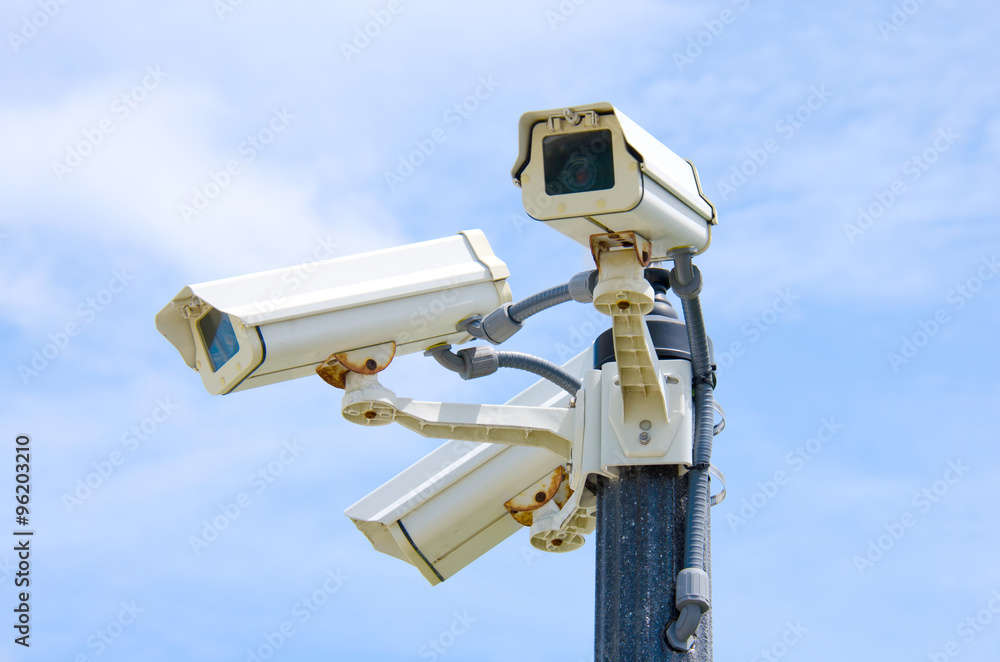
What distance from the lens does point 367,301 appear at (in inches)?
256

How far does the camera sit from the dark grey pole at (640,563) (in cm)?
580

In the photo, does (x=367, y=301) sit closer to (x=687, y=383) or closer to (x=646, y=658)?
(x=687, y=383)

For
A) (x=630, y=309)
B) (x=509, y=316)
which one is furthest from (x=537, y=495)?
(x=630, y=309)

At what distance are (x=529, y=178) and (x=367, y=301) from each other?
1671 millimetres

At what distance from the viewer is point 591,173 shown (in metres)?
5.12

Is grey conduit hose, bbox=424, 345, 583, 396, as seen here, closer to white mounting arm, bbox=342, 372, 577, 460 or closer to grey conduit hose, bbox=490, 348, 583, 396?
grey conduit hose, bbox=490, 348, 583, 396

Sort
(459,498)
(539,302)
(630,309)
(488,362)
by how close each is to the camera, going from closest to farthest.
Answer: (630,309) → (539,302) → (488,362) → (459,498)

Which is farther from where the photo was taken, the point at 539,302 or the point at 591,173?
the point at 539,302

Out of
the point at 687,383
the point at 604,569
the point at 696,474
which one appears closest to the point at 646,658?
the point at 604,569

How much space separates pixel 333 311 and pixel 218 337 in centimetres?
65

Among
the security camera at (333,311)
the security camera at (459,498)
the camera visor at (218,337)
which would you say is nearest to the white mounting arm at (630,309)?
the security camera at (333,311)

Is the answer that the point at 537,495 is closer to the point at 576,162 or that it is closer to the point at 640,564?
the point at 640,564

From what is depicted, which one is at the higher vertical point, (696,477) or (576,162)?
(576,162)

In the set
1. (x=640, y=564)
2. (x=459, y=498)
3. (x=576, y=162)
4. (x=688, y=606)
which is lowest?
(x=688, y=606)
